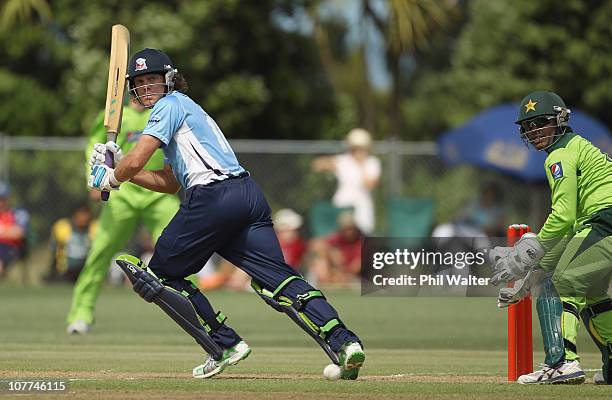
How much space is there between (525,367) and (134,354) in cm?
364

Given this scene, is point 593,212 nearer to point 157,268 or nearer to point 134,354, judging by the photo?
point 157,268

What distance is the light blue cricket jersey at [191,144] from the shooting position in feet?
30.7

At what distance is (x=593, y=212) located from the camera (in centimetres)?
951

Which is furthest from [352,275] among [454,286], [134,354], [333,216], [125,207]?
[454,286]

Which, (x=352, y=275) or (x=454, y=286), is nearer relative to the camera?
(x=454, y=286)

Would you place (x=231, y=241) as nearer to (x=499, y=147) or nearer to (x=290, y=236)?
(x=290, y=236)

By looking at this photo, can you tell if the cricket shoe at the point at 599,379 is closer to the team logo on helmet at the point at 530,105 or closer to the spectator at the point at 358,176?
the team logo on helmet at the point at 530,105

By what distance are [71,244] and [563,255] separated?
1334 centimetres

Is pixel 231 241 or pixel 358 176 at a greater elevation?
pixel 358 176

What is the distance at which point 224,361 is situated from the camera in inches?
383

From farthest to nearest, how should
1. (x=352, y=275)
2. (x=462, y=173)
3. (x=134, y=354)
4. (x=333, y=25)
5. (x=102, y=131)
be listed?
(x=333, y=25), (x=462, y=173), (x=352, y=275), (x=102, y=131), (x=134, y=354)

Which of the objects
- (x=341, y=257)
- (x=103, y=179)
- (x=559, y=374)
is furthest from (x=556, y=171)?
(x=341, y=257)

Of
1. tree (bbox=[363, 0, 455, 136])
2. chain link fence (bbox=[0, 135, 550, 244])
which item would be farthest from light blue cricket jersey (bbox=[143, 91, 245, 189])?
tree (bbox=[363, 0, 455, 136])

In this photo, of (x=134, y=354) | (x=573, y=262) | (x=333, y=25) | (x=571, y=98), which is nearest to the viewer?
(x=573, y=262)
